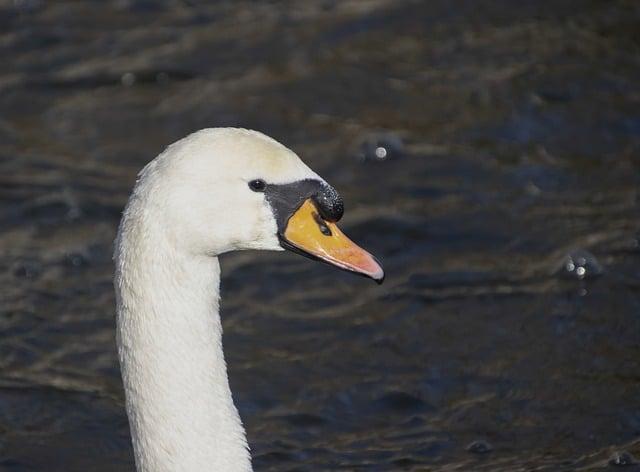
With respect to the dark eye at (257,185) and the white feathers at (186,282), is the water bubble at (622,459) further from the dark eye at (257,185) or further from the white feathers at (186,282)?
the dark eye at (257,185)

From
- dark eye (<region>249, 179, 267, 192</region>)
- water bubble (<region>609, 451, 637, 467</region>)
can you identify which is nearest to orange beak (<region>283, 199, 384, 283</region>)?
dark eye (<region>249, 179, 267, 192</region>)

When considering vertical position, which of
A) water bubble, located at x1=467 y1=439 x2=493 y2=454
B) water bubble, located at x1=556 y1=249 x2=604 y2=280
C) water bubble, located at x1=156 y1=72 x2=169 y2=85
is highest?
water bubble, located at x1=156 y1=72 x2=169 y2=85

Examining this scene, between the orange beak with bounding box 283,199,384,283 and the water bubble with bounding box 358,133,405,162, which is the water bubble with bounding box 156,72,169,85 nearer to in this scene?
the water bubble with bounding box 358,133,405,162

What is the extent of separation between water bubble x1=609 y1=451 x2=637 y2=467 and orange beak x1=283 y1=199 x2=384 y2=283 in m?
2.39

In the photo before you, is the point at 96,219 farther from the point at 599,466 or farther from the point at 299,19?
the point at 599,466

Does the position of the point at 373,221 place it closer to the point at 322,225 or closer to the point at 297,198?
the point at 322,225

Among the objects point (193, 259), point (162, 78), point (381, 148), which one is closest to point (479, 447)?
point (193, 259)

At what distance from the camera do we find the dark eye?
5699mm

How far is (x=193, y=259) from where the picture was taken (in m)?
5.68

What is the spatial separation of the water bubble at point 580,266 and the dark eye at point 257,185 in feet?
13.4

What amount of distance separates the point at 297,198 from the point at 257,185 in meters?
0.17

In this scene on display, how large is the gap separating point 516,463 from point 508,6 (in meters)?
5.31

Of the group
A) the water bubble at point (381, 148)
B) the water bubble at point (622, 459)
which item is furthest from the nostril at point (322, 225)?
the water bubble at point (381, 148)

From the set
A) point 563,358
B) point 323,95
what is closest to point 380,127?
point 323,95
